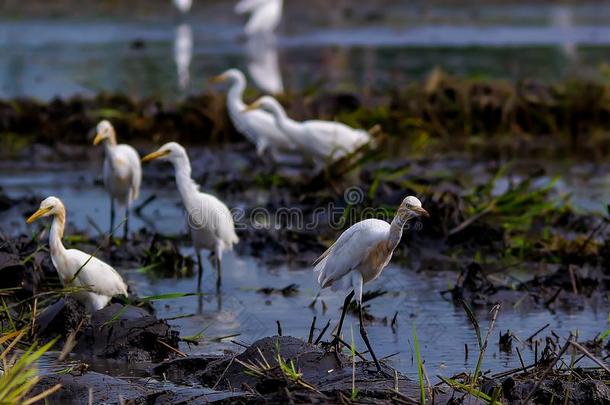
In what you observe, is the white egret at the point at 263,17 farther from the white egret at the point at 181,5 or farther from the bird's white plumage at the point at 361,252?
the bird's white plumage at the point at 361,252

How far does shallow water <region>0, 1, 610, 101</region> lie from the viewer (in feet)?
79.1

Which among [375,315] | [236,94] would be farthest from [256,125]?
[375,315]

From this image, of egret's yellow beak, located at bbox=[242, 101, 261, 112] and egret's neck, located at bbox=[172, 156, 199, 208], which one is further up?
egret's yellow beak, located at bbox=[242, 101, 261, 112]

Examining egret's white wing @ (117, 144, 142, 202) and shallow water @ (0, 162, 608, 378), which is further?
egret's white wing @ (117, 144, 142, 202)

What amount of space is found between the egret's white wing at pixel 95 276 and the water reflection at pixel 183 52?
14.2 metres

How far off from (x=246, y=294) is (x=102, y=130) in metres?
2.94

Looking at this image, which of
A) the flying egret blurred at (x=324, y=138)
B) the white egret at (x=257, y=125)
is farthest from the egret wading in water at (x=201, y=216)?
the white egret at (x=257, y=125)

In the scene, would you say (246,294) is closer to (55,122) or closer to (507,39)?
(55,122)

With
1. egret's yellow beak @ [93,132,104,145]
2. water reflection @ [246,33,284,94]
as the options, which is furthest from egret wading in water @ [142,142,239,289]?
water reflection @ [246,33,284,94]

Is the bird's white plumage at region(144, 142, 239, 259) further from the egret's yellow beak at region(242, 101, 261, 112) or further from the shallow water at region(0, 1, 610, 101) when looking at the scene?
the shallow water at region(0, 1, 610, 101)

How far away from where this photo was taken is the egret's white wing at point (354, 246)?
701 centimetres

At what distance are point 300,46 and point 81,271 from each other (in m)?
23.9

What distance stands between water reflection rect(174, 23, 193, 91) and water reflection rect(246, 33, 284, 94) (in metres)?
1.39

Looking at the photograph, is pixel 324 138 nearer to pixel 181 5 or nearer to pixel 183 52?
pixel 183 52
